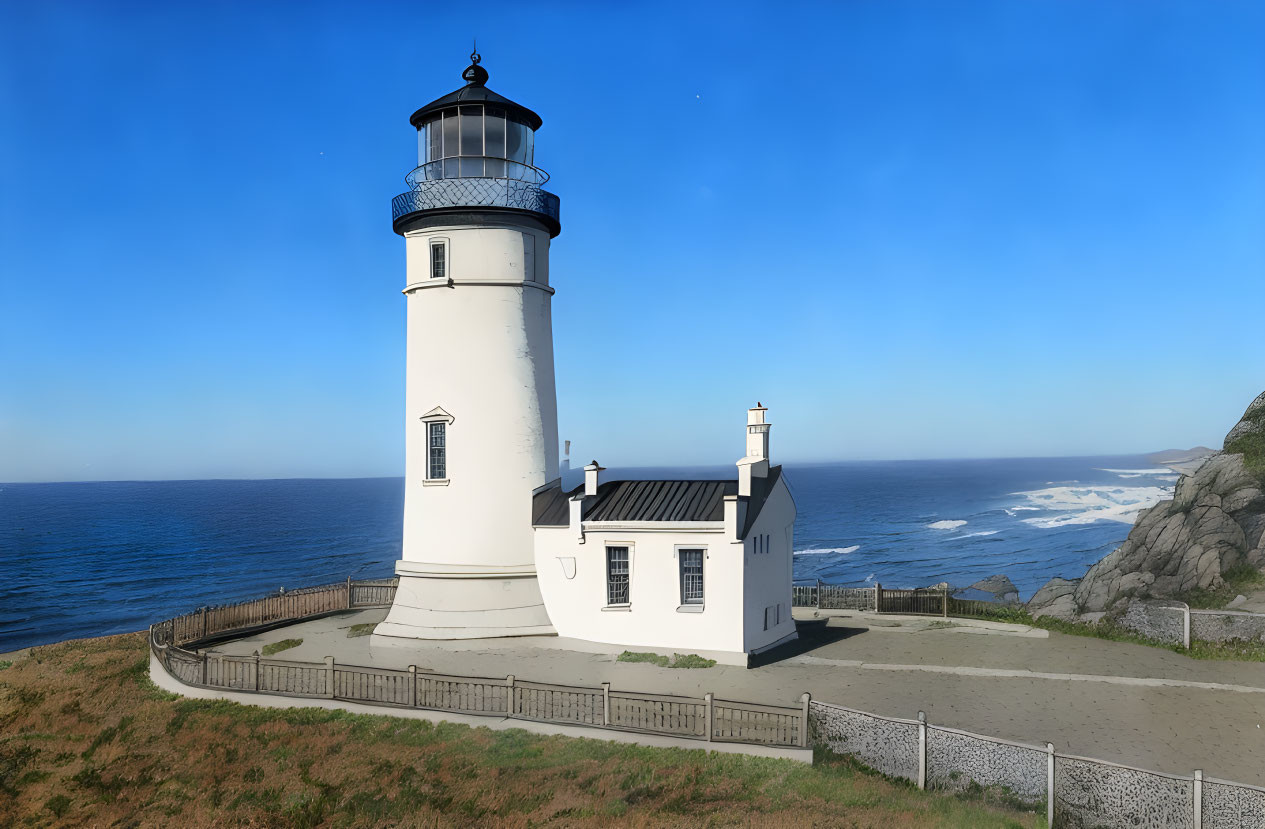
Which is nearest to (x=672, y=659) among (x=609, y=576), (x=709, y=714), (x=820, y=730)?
(x=609, y=576)

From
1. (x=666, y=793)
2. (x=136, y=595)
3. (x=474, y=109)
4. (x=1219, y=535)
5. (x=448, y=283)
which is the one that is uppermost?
(x=474, y=109)

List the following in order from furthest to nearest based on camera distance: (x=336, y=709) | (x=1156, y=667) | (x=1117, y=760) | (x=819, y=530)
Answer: (x=819, y=530) < (x=1156, y=667) < (x=336, y=709) < (x=1117, y=760)

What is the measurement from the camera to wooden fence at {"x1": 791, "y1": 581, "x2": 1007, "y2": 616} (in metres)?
27.4

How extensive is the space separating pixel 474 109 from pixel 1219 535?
24.5 m

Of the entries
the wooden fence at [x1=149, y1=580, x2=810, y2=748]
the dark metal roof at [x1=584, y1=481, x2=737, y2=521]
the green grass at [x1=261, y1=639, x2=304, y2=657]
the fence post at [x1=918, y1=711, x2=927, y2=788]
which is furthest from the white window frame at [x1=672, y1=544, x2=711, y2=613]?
the green grass at [x1=261, y1=639, x2=304, y2=657]

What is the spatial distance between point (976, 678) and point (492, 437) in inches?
509

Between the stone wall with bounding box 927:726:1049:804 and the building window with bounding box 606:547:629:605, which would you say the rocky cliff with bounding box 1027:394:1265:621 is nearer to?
the building window with bounding box 606:547:629:605

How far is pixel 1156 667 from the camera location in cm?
2012

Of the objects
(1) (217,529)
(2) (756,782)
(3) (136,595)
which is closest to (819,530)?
(3) (136,595)

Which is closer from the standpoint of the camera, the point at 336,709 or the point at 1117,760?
the point at 1117,760

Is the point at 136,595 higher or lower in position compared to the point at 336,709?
lower

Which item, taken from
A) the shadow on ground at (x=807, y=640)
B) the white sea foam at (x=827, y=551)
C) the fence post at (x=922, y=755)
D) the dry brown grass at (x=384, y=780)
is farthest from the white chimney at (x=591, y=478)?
the white sea foam at (x=827, y=551)

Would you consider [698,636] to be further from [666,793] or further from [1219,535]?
[1219,535]

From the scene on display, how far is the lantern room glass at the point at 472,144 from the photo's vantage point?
23.6 m
